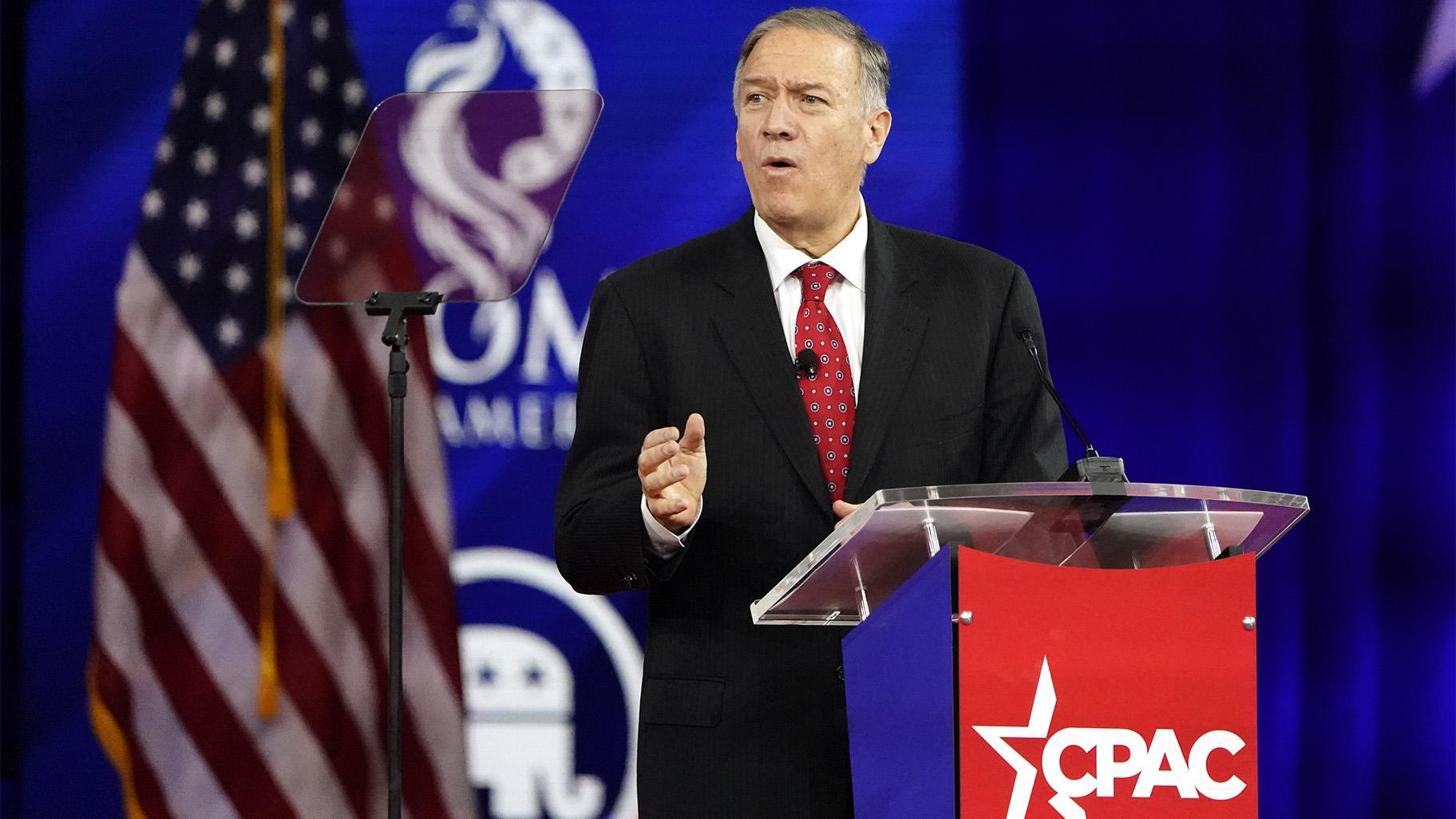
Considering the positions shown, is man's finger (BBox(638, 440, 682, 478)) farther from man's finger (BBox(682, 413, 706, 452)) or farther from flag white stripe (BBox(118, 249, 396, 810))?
flag white stripe (BBox(118, 249, 396, 810))

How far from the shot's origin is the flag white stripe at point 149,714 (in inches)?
131

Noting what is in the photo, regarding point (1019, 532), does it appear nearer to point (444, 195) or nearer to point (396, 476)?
point (396, 476)

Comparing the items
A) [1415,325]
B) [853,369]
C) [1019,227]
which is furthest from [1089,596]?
[1415,325]

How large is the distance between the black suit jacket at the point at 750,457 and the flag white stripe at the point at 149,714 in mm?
1770

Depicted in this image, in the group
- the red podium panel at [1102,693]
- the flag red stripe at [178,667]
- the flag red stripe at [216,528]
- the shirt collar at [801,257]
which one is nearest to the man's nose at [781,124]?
the shirt collar at [801,257]

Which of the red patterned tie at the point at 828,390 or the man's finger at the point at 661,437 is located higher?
the red patterned tie at the point at 828,390

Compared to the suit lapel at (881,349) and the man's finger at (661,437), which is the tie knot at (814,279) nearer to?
the suit lapel at (881,349)

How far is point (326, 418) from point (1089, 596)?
7.75 feet

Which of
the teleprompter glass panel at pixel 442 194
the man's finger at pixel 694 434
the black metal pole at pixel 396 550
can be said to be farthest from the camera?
the teleprompter glass panel at pixel 442 194

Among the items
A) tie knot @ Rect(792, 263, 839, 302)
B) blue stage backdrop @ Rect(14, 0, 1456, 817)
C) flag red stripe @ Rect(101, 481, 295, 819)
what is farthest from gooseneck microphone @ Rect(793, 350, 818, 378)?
flag red stripe @ Rect(101, 481, 295, 819)

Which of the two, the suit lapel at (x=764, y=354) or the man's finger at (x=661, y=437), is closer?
the man's finger at (x=661, y=437)

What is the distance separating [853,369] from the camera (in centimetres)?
204

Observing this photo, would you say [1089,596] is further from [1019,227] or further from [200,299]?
[200,299]

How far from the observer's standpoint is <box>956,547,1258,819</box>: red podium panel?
1.39 meters
